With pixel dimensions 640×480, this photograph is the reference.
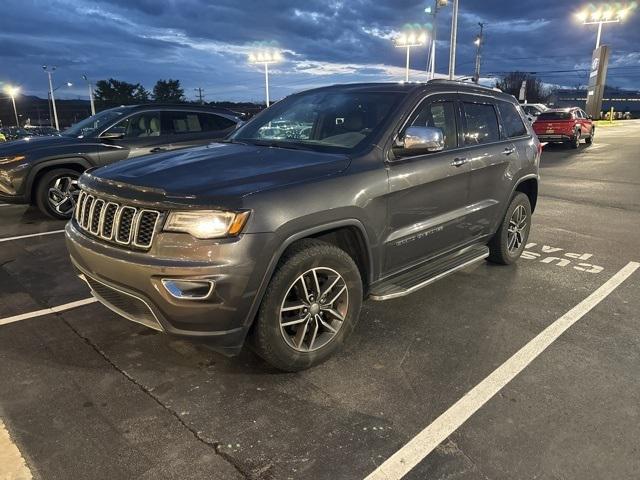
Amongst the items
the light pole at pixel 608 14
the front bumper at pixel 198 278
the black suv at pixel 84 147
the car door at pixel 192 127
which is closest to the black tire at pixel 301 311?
the front bumper at pixel 198 278

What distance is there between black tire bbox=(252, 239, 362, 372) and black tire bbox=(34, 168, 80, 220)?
567cm

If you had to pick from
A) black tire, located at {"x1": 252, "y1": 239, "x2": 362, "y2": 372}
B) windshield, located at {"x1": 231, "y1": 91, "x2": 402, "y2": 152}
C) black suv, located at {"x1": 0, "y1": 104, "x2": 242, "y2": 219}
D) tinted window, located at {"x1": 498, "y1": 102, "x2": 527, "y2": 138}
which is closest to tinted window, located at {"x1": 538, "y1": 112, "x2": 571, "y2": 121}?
black suv, located at {"x1": 0, "y1": 104, "x2": 242, "y2": 219}

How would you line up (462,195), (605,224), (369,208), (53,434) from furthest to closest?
(605,224) → (462,195) → (369,208) → (53,434)

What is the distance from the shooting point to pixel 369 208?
3.41 meters

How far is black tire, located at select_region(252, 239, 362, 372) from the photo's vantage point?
9.78 ft

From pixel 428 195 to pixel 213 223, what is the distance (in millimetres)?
1839

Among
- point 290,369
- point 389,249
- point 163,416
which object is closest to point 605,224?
point 389,249

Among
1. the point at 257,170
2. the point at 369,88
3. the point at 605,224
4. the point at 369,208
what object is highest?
the point at 369,88

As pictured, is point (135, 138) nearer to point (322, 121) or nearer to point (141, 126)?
point (141, 126)

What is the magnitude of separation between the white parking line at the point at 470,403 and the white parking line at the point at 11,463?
1638 millimetres

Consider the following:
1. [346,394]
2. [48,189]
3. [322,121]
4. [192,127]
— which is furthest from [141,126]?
[346,394]

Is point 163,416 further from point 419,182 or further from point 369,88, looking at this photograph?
point 369,88

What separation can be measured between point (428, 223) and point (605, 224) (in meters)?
4.89

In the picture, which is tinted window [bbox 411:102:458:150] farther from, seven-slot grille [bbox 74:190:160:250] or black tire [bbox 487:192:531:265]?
seven-slot grille [bbox 74:190:160:250]
